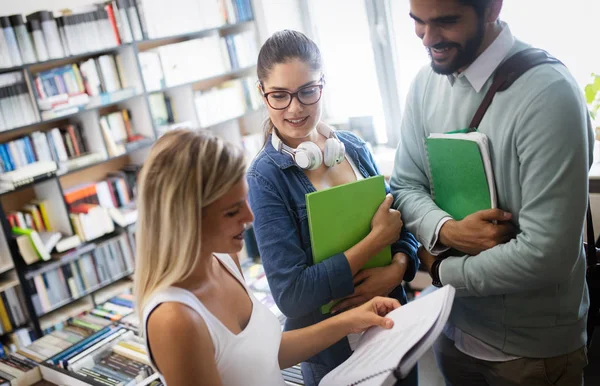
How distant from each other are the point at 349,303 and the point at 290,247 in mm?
219

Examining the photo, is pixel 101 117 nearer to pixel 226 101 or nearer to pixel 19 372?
pixel 226 101

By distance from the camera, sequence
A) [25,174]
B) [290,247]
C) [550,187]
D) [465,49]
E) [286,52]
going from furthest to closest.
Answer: [25,174], [286,52], [290,247], [465,49], [550,187]

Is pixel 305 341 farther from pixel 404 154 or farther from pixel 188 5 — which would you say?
pixel 188 5

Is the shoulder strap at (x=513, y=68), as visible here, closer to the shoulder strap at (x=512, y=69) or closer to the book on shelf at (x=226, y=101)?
the shoulder strap at (x=512, y=69)

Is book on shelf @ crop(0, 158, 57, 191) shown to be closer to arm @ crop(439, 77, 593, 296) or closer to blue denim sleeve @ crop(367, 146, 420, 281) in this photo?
blue denim sleeve @ crop(367, 146, 420, 281)

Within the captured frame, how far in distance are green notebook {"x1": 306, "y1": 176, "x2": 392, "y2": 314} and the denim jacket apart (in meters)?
0.04

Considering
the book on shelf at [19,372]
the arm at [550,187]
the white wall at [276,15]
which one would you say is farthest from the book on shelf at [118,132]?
the arm at [550,187]

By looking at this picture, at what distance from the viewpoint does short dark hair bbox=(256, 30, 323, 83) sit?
139 cm

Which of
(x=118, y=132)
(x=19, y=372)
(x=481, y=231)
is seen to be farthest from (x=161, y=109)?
(x=481, y=231)

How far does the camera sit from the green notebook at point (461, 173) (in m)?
1.15

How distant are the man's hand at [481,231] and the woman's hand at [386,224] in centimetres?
14

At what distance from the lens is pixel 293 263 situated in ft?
4.11

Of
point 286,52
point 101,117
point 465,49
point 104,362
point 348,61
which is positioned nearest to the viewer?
point 465,49

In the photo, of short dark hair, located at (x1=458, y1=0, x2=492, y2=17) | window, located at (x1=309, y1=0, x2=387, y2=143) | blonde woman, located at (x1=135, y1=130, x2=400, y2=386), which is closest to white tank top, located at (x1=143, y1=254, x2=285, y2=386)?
blonde woman, located at (x1=135, y1=130, x2=400, y2=386)
